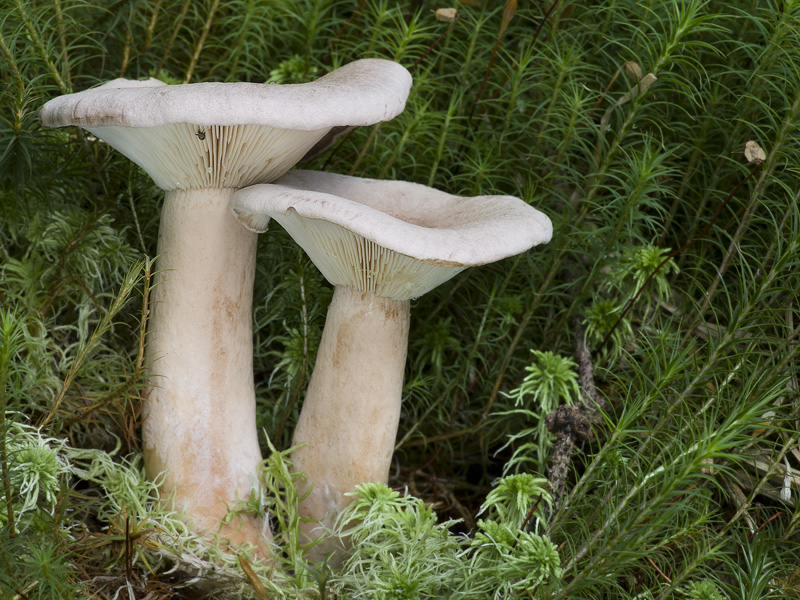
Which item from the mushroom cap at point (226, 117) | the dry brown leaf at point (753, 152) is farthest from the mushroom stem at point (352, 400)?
the dry brown leaf at point (753, 152)

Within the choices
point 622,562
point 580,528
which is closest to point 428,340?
point 580,528

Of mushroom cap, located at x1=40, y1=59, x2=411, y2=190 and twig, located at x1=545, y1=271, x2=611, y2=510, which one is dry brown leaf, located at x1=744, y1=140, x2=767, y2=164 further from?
mushroom cap, located at x1=40, y1=59, x2=411, y2=190

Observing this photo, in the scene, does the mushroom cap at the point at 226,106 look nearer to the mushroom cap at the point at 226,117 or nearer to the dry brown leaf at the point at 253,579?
the mushroom cap at the point at 226,117

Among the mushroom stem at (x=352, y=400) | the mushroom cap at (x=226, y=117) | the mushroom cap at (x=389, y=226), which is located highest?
the mushroom cap at (x=226, y=117)

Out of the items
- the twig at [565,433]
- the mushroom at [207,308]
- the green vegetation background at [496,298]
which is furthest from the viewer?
the twig at [565,433]

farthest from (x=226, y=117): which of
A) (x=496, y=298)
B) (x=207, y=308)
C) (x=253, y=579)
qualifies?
(x=253, y=579)

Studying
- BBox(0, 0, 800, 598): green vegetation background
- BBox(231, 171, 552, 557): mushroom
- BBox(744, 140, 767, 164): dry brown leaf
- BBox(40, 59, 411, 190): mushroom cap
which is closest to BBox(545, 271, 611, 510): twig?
BBox(0, 0, 800, 598): green vegetation background
